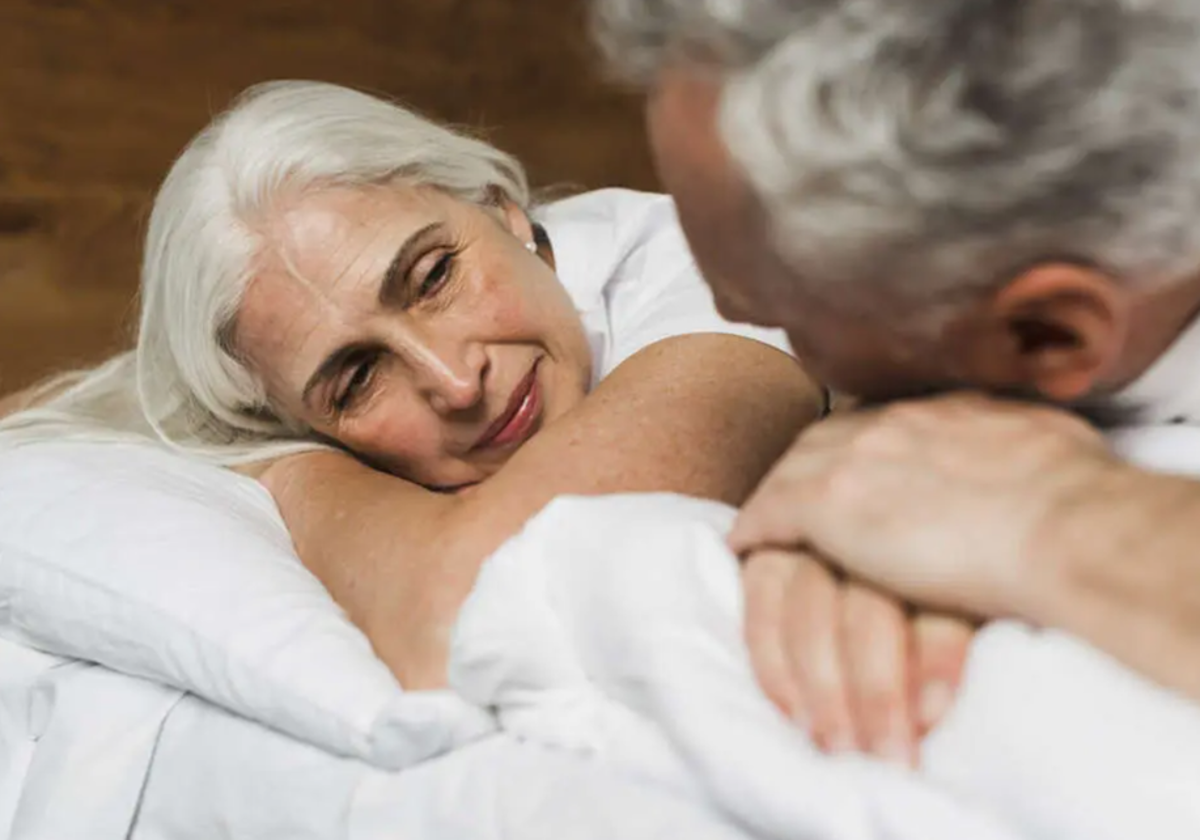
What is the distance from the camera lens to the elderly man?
55 cm

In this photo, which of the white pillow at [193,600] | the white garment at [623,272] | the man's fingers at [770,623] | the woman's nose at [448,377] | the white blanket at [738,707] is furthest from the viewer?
the white garment at [623,272]

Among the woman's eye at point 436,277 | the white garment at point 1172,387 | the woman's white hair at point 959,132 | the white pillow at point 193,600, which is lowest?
the white pillow at point 193,600

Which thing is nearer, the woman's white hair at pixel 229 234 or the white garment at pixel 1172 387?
the white garment at pixel 1172 387

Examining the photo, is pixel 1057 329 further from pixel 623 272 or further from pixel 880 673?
pixel 623 272

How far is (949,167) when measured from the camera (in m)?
0.57

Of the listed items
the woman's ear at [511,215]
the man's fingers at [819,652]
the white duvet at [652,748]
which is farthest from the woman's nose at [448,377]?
the man's fingers at [819,652]

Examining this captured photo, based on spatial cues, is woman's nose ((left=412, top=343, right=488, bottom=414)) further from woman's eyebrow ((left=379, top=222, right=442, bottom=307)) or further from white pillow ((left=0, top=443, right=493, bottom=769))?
white pillow ((left=0, top=443, right=493, bottom=769))

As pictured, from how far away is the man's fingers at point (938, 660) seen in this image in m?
0.58

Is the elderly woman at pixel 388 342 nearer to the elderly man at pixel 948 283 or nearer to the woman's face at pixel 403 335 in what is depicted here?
the woman's face at pixel 403 335

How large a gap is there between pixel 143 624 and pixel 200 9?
146 centimetres

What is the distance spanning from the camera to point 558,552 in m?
0.71

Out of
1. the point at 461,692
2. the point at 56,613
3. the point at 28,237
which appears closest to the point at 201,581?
the point at 56,613

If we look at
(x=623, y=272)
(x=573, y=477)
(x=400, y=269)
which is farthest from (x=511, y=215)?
(x=573, y=477)

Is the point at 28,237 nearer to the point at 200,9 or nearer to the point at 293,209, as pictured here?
the point at 200,9
